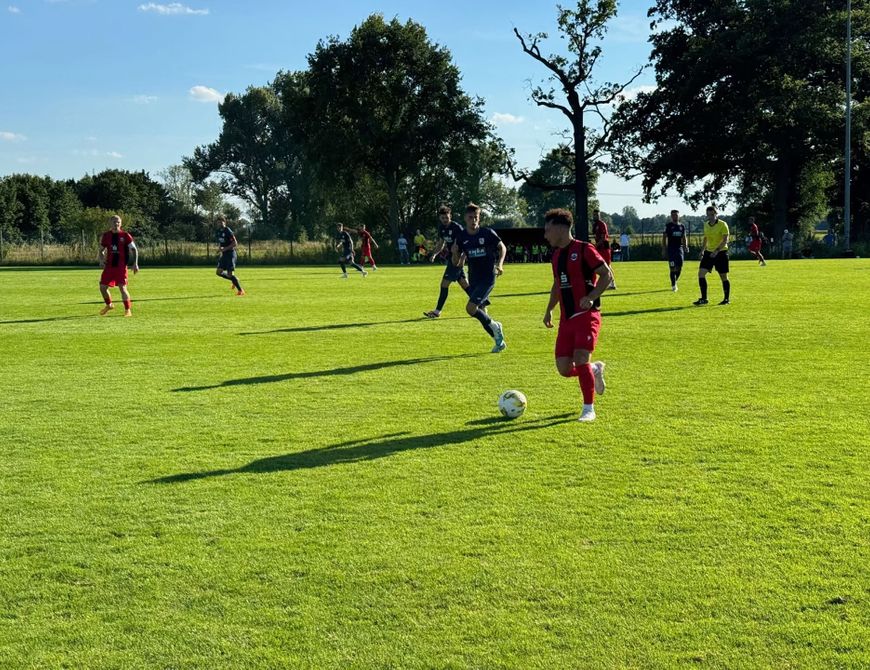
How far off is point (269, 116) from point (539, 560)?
95.5 m

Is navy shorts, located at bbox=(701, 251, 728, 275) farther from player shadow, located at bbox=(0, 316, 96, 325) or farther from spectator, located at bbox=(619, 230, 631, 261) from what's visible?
spectator, located at bbox=(619, 230, 631, 261)

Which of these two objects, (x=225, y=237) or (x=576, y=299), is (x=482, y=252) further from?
(x=225, y=237)

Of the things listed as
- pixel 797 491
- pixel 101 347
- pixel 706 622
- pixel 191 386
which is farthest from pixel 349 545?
pixel 101 347

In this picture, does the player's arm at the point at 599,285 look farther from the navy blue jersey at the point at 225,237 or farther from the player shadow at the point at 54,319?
the navy blue jersey at the point at 225,237

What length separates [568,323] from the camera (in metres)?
7.73

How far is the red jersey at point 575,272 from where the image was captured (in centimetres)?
766

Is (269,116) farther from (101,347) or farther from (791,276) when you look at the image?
(101,347)

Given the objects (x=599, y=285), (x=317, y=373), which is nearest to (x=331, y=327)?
(x=317, y=373)

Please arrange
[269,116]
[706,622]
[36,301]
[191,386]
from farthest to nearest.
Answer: [269,116], [36,301], [191,386], [706,622]

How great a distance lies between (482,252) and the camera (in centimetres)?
1289

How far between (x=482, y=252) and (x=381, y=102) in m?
52.2

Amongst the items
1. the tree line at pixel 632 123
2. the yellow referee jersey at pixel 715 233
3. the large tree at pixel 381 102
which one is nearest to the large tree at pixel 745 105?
the tree line at pixel 632 123

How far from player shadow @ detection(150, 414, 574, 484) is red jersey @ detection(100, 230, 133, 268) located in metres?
12.1

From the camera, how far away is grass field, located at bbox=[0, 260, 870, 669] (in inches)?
138
